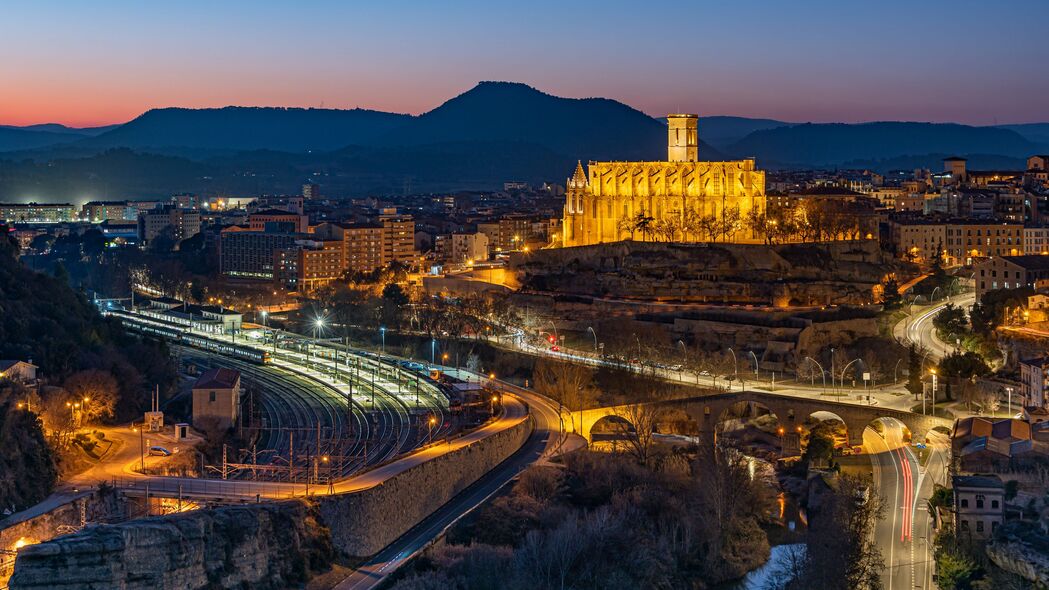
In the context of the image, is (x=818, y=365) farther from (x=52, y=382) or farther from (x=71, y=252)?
(x=71, y=252)

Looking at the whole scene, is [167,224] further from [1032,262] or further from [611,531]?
[611,531]

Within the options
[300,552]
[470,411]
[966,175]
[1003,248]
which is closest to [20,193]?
[966,175]

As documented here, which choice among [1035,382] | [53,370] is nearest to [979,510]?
[1035,382]

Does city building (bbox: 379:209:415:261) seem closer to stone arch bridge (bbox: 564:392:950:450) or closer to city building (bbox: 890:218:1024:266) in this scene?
city building (bbox: 890:218:1024:266)

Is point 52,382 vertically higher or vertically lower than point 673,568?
higher

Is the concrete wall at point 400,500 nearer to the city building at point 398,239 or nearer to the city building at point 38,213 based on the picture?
the city building at point 398,239

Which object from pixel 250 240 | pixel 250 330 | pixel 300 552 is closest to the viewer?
pixel 300 552

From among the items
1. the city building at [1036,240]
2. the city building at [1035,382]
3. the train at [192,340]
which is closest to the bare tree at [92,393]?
the train at [192,340]
